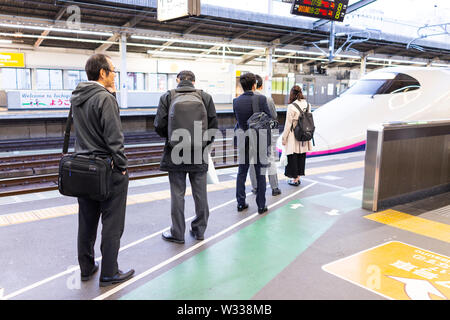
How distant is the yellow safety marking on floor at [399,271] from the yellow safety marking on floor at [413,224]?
49cm

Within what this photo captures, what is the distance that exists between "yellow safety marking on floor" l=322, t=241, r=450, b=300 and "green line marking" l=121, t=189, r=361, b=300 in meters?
0.46

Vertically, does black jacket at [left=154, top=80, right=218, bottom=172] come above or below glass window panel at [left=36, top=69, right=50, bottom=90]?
below

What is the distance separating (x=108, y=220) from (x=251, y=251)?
4.10ft

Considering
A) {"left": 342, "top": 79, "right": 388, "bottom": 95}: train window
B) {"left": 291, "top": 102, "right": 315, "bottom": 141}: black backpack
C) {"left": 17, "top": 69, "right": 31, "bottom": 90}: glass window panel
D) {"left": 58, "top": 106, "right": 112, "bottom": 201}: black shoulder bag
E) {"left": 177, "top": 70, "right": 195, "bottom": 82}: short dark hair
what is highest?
{"left": 17, "top": 69, "right": 31, "bottom": 90}: glass window panel

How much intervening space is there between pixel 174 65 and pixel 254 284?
22691 mm

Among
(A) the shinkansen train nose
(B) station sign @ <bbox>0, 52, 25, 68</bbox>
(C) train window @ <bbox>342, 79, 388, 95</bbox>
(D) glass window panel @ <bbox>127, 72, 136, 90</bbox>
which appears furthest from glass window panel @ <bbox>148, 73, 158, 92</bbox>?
(A) the shinkansen train nose

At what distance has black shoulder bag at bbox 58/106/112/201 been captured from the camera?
8.36 feet

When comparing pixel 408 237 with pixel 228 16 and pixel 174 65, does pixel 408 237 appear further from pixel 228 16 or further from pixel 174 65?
pixel 174 65

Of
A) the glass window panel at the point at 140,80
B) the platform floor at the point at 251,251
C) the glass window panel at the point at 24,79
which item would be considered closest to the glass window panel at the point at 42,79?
the glass window panel at the point at 24,79

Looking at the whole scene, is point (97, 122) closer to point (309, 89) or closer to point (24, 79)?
point (24, 79)

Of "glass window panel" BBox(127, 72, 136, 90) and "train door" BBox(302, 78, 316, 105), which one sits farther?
"train door" BBox(302, 78, 316, 105)

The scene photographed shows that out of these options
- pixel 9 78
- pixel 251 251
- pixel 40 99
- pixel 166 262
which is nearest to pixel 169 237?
pixel 166 262

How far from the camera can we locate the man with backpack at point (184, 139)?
3359mm

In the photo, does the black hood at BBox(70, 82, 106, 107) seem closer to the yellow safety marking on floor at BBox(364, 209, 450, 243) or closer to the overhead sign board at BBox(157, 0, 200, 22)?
the yellow safety marking on floor at BBox(364, 209, 450, 243)
